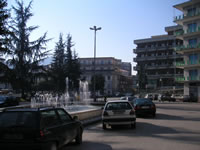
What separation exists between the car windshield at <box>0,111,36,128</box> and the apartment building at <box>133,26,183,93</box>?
3009 inches

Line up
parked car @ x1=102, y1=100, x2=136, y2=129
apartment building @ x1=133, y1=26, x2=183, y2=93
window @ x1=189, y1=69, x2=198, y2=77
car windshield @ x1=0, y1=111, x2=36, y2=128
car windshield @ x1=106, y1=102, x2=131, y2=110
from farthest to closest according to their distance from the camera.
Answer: apartment building @ x1=133, y1=26, x2=183, y2=93 → window @ x1=189, y1=69, x2=198, y2=77 → car windshield @ x1=106, y1=102, x2=131, y2=110 → parked car @ x1=102, y1=100, x2=136, y2=129 → car windshield @ x1=0, y1=111, x2=36, y2=128

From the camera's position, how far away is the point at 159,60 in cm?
8700

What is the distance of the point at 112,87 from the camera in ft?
397

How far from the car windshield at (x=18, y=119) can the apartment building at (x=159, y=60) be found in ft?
251

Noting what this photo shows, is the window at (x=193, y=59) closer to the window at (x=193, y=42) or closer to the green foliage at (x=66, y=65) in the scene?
the window at (x=193, y=42)

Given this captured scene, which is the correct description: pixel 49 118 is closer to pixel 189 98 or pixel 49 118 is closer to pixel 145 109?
pixel 145 109

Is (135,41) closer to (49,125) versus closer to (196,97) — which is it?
(196,97)

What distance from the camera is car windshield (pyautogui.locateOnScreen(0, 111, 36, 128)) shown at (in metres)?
6.06

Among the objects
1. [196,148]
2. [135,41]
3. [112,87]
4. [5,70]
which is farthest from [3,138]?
[112,87]

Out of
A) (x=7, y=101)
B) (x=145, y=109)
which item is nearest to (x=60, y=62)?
(x=7, y=101)

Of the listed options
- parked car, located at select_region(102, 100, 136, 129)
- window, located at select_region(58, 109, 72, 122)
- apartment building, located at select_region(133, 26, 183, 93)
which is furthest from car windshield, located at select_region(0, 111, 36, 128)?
apartment building, located at select_region(133, 26, 183, 93)

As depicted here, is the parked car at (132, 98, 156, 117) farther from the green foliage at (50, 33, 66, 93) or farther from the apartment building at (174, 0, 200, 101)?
the green foliage at (50, 33, 66, 93)

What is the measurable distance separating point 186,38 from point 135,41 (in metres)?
38.7

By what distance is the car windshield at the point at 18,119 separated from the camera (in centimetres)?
606
